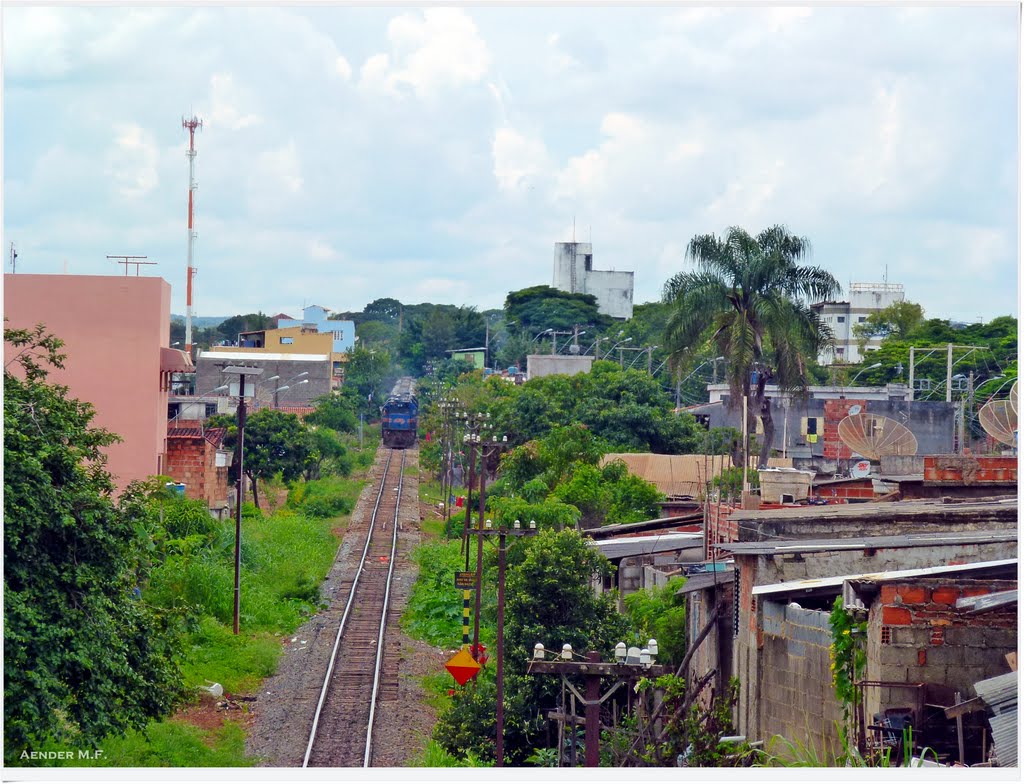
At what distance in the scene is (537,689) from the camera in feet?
61.2

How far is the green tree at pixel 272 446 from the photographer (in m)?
47.8

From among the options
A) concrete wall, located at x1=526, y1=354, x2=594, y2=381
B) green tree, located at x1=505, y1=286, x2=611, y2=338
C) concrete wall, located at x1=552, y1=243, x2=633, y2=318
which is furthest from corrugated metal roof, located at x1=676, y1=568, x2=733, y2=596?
concrete wall, located at x1=552, y1=243, x2=633, y2=318

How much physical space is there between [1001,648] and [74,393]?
75.2 feet

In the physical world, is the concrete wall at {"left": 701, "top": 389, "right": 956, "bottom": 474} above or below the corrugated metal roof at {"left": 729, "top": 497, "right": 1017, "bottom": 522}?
above

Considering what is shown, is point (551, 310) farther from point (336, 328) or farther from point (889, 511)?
point (889, 511)

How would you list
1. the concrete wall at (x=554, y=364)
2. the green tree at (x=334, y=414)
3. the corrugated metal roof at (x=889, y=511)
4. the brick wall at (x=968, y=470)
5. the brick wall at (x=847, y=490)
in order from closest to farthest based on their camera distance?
1. the corrugated metal roof at (x=889, y=511)
2. the brick wall at (x=968, y=470)
3. the brick wall at (x=847, y=490)
4. the green tree at (x=334, y=414)
5. the concrete wall at (x=554, y=364)

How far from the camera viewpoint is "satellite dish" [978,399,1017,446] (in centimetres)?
2369

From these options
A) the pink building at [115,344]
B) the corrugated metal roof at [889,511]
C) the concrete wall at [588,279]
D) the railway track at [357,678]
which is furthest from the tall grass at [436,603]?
the concrete wall at [588,279]

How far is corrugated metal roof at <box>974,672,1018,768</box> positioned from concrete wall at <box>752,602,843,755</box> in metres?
3.08

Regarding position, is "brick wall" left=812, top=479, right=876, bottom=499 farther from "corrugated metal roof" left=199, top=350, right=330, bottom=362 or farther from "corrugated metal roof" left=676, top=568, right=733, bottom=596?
"corrugated metal roof" left=199, top=350, right=330, bottom=362

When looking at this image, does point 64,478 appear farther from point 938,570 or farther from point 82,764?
point 938,570

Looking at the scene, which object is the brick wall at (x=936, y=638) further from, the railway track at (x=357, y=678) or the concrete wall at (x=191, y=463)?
the concrete wall at (x=191, y=463)

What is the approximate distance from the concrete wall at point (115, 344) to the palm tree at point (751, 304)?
11.7 m
